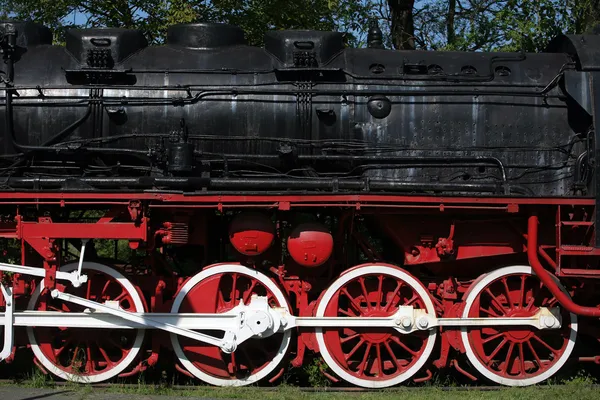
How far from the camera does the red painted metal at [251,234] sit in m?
7.49

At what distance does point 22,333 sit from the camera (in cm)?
773

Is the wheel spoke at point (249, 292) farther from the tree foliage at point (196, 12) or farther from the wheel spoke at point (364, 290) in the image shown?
the tree foliage at point (196, 12)

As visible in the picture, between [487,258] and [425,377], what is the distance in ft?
4.83

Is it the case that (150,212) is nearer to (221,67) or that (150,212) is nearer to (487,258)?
(221,67)

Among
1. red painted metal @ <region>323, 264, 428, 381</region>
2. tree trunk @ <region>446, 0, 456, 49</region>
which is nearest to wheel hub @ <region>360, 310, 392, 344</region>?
red painted metal @ <region>323, 264, 428, 381</region>

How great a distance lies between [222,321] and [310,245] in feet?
3.90

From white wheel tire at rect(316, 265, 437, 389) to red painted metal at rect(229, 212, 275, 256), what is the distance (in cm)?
84

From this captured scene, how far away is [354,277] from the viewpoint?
299 inches

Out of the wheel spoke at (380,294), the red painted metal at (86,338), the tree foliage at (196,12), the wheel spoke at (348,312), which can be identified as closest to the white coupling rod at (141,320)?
the red painted metal at (86,338)

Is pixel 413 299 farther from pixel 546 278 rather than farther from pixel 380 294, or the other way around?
pixel 546 278

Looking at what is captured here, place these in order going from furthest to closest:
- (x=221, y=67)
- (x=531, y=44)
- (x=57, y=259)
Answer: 1. (x=531, y=44)
2. (x=221, y=67)
3. (x=57, y=259)

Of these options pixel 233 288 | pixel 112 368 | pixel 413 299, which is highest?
pixel 233 288

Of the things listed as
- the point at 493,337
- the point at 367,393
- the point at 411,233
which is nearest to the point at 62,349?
the point at 367,393

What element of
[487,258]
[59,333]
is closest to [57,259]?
[59,333]
